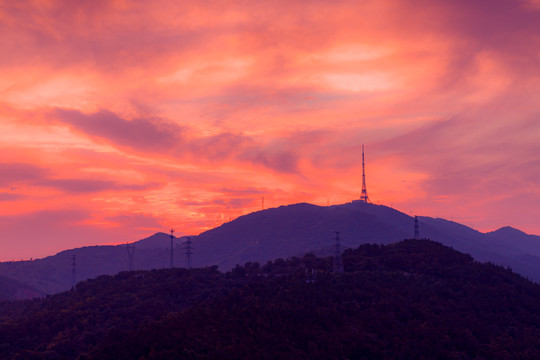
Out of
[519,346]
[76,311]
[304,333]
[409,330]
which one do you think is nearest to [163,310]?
[76,311]

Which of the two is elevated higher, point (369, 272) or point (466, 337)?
point (369, 272)

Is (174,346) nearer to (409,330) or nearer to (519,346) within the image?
(409,330)

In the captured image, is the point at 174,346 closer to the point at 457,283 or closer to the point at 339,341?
the point at 339,341

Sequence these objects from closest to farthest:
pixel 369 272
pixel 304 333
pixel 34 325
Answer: pixel 304 333, pixel 34 325, pixel 369 272

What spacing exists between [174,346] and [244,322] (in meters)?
20.3

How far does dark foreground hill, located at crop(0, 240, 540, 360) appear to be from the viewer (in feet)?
440

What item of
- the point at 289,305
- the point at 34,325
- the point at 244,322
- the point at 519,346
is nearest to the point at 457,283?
the point at 519,346

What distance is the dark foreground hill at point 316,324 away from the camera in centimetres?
13412

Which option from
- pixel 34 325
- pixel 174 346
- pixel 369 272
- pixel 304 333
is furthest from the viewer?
pixel 369 272

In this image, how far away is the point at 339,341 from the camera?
448 ft

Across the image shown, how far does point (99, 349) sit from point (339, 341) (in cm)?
5842

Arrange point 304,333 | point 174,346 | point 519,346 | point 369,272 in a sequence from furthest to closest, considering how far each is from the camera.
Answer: point 369,272 → point 519,346 → point 304,333 → point 174,346

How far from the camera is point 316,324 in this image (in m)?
146

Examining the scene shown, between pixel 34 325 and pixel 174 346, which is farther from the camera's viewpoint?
pixel 34 325
